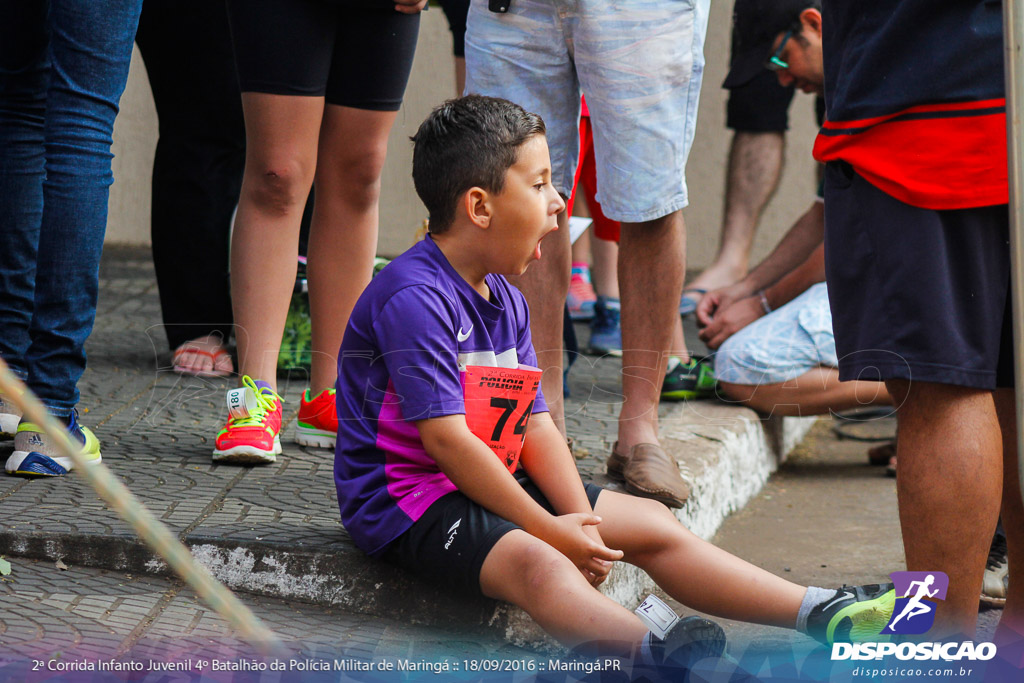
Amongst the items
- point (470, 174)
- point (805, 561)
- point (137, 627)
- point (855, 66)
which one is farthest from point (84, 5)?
point (805, 561)

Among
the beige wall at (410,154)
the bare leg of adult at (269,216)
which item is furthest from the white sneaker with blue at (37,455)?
the beige wall at (410,154)

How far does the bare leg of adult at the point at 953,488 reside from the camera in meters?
1.72

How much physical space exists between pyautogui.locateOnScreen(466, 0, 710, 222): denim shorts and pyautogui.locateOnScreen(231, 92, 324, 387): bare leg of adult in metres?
0.39

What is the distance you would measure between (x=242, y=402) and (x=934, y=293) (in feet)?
4.72

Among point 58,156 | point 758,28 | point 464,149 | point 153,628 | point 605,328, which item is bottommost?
point 605,328

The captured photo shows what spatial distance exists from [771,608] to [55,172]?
5.11 feet

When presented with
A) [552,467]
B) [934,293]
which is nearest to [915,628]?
[934,293]

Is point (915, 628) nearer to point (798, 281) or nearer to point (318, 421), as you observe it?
point (318, 421)

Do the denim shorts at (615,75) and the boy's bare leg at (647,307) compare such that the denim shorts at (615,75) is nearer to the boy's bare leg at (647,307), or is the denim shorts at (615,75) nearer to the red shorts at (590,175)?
the boy's bare leg at (647,307)

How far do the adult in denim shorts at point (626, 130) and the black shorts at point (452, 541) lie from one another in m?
0.62

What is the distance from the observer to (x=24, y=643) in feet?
5.33

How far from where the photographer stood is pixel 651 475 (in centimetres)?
235

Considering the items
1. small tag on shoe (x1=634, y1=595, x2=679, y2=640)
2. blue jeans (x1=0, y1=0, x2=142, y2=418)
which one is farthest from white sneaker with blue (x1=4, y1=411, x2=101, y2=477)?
small tag on shoe (x1=634, y1=595, x2=679, y2=640)

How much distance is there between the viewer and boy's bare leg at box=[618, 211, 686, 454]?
8.02 ft
